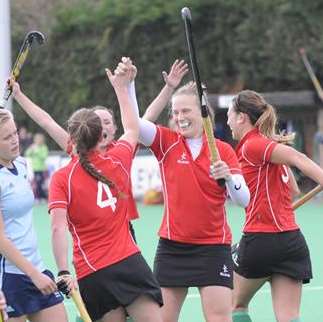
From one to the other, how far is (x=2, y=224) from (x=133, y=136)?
1.03 metres

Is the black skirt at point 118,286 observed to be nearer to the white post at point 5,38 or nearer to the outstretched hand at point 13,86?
the outstretched hand at point 13,86

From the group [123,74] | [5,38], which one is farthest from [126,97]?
[5,38]

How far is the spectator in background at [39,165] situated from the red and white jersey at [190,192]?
1913cm

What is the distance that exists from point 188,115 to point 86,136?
1.07 metres

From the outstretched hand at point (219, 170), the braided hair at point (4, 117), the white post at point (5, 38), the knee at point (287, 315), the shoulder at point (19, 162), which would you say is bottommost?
the knee at point (287, 315)

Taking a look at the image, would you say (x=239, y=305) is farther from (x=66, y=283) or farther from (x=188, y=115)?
(x=66, y=283)

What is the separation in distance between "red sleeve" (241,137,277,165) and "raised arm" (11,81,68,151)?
1.24 m

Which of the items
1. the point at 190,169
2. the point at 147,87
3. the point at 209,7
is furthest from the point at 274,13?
the point at 190,169

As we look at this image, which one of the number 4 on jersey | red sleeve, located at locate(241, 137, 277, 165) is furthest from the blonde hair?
the number 4 on jersey

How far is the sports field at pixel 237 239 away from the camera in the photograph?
33.1ft

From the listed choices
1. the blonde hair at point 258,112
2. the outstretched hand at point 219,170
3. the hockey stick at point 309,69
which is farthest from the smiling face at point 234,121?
the hockey stick at point 309,69

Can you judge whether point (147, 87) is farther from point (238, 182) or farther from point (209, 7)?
point (238, 182)

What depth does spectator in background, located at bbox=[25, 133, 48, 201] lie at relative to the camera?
85.7ft

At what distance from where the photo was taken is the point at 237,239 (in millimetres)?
15539
